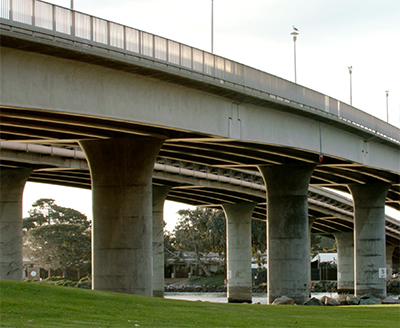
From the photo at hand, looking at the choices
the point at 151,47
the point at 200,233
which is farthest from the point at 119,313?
the point at 200,233

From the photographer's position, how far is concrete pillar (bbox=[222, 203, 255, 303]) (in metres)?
69.2

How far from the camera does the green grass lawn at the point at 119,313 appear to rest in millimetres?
17891

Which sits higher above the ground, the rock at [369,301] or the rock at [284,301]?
the rock at [284,301]

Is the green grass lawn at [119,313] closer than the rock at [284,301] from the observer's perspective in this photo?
Yes

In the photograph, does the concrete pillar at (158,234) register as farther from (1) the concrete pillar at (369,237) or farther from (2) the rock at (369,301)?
(2) the rock at (369,301)

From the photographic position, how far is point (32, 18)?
22328 mm

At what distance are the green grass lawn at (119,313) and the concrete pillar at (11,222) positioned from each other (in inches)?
901

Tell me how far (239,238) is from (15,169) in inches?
1125

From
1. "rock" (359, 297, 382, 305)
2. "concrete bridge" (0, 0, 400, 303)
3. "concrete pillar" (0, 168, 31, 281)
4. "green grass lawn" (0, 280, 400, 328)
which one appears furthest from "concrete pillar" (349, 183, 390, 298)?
"green grass lawn" (0, 280, 400, 328)

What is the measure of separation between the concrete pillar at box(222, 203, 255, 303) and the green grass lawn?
42.7 m

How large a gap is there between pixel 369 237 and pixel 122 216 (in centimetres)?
2941

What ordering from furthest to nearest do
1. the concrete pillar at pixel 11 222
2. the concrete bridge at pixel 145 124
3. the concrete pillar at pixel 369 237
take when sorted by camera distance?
the concrete pillar at pixel 369 237 < the concrete pillar at pixel 11 222 < the concrete bridge at pixel 145 124

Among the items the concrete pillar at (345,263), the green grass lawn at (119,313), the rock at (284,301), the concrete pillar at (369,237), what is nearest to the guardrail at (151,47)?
the green grass lawn at (119,313)

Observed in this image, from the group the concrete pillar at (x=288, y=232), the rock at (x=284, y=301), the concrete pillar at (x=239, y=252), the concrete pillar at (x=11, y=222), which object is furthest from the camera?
the concrete pillar at (x=239, y=252)
